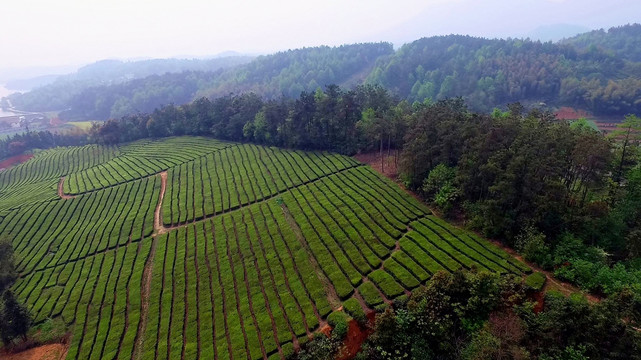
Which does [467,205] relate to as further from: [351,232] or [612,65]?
[612,65]

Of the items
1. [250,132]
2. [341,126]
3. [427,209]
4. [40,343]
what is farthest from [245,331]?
[250,132]

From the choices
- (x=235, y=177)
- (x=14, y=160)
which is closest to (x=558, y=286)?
(x=235, y=177)

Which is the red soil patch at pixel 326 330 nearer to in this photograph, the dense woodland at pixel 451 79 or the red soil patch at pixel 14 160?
the dense woodland at pixel 451 79

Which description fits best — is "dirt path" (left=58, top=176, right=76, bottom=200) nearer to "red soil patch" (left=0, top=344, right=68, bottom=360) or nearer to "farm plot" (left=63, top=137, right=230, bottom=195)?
"farm plot" (left=63, top=137, right=230, bottom=195)

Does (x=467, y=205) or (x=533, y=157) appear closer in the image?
(x=533, y=157)

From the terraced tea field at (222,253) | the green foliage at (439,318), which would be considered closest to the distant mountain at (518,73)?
the terraced tea field at (222,253)

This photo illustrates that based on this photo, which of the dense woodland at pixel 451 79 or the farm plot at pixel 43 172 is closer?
the farm plot at pixel 43 172
